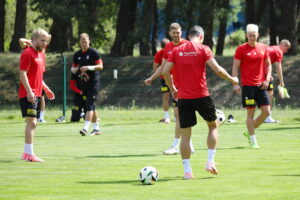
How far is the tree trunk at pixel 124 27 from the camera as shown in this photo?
37406 mm

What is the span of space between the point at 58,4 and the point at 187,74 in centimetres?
2534

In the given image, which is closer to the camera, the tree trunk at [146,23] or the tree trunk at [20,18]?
the tree trunk at [146,23]

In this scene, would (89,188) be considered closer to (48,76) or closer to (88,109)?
(88,109)

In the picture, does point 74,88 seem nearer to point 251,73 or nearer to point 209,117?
point 251,73

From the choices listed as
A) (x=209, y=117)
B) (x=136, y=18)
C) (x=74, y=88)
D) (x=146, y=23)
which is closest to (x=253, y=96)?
(x=209, y=117)

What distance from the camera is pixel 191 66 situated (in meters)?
10.6

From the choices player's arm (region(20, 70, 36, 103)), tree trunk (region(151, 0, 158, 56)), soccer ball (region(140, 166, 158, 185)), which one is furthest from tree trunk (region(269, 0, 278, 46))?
soccer ball (region(140, 166, 158, 185))

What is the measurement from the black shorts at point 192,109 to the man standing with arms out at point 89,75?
7024 millimetres

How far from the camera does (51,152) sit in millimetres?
14336

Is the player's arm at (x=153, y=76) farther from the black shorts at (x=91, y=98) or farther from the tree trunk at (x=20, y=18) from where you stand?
the tree trunk at (x=20, y=18)

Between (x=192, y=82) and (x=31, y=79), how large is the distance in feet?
10.4

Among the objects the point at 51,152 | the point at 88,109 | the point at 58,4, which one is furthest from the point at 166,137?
the point at 58,4

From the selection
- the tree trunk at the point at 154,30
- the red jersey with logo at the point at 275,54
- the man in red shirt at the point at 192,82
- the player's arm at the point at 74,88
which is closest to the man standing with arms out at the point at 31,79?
the man in red shirt at the point at 192,82

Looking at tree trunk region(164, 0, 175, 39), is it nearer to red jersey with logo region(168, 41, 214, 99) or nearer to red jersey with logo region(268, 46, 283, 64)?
red jersey with logo region(268, 46, 283, 64)
